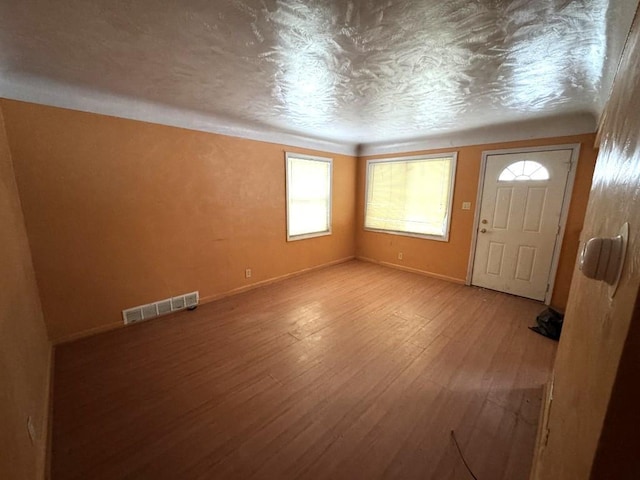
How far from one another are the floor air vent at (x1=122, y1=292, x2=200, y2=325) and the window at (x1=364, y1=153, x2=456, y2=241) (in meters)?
3.49

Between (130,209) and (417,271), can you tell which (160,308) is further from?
(417,271)

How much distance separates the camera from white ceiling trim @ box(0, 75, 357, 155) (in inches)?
79.4

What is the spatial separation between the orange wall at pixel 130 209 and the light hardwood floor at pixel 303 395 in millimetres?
484

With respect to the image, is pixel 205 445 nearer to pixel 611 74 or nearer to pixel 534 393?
pixel 534 393

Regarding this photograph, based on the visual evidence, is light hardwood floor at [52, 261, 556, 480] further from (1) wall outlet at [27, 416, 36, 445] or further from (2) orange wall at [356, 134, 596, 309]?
(2) orange wall at [356, 134, 596, 309]

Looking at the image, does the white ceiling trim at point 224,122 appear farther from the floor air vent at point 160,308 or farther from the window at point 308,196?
the floor air vent at point 160,308

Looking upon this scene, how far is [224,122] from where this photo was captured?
10.3 ft

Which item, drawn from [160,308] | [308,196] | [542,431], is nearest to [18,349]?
[160,308]

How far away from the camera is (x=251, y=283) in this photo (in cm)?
381

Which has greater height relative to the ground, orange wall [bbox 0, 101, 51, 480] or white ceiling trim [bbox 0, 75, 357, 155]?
white ceiling trim [bbox 0, 75, 357, 155]

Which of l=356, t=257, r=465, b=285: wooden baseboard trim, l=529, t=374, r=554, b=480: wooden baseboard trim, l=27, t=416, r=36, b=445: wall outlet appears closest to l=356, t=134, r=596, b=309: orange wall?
l=356, t=257, r=465, b=285: wooden baseboard trim

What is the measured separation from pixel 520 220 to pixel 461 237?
776mm

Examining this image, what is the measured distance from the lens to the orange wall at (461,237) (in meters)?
2.98

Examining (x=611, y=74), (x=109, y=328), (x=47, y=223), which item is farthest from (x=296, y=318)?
(x=611, y=74)
